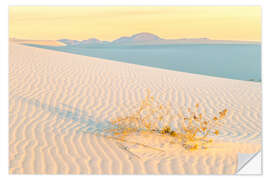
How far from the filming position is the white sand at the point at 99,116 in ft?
19.4

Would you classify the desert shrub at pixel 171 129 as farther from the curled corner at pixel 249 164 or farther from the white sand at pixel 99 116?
the curled corner at pixel 249 164

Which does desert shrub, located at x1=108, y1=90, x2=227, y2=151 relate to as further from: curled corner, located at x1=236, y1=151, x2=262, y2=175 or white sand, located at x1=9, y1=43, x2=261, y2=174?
curled corner, located at x1=236, y1=151, x2=262, y2=175

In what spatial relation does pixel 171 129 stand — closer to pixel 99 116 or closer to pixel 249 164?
pixel 99 116

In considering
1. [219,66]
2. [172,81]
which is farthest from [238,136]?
[219,66]

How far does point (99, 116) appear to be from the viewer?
827cm

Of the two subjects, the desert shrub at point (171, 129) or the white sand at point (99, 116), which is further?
the desert shrub at point (171, 129)

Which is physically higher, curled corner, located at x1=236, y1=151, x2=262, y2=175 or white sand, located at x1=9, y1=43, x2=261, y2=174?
white sand, located at x1=9, y1=43, x2=261, y2=174

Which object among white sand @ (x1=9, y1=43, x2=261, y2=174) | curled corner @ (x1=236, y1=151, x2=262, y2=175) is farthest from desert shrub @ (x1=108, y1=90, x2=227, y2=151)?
curled corner @ (x1=236, y1=151, x2=262, y2=175)

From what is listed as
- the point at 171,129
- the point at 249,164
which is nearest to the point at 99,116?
the point at 171,129

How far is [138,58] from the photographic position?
1566 inches

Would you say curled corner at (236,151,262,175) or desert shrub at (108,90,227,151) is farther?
desert shrub at (108,90,227,151)

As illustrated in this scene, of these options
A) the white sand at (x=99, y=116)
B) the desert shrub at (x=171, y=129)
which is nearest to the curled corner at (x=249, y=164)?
the white sand at (x=99, y=116)

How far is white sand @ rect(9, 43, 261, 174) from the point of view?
5914 mm

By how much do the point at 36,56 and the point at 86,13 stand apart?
5.94 metres
